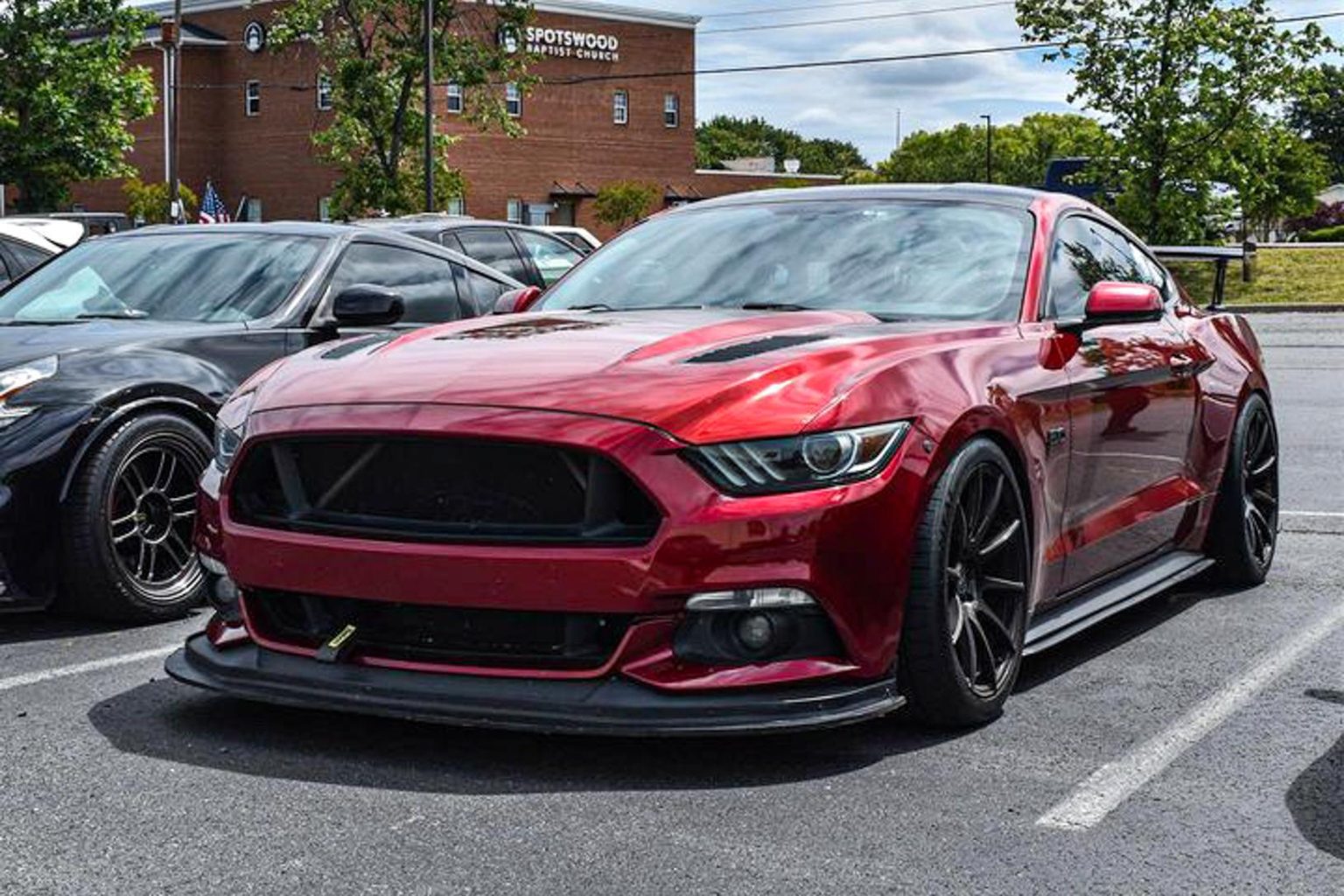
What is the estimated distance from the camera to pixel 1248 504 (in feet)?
22.9

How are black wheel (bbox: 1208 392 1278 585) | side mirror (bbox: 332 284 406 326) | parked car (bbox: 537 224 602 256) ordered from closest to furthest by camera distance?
side mirror (bbox: 332 284 406 326) → black wheel (bbox: 1208 392 1278 585) → parked car (bbox: 537 224 602 256)

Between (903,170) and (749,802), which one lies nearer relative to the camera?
(749,802)

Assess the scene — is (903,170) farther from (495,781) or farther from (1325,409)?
(495,781)

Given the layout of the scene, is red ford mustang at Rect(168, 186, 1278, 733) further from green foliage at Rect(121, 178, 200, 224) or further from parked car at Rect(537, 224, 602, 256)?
green foliage at Rect(121, 178, 200, 224)

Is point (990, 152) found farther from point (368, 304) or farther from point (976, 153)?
point (368, 304)

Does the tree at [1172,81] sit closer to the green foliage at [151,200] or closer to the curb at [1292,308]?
the curb at [1292,308]

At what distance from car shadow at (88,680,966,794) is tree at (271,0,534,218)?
3948 cm

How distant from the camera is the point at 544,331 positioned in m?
5.09

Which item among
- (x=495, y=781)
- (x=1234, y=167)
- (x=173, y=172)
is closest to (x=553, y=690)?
(x=495, y=781)

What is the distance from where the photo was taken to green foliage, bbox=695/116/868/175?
138 metres

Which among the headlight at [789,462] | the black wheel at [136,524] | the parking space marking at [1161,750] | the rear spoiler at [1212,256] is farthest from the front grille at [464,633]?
the rear spoiler at [1212,256]

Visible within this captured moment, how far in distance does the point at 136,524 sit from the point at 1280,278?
38.1 m

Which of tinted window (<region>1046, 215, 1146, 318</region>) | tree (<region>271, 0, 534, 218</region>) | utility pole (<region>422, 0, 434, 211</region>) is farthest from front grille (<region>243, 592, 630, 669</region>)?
tree (<region>271, 0, 534, 218</region>)

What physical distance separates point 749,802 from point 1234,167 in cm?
3523
